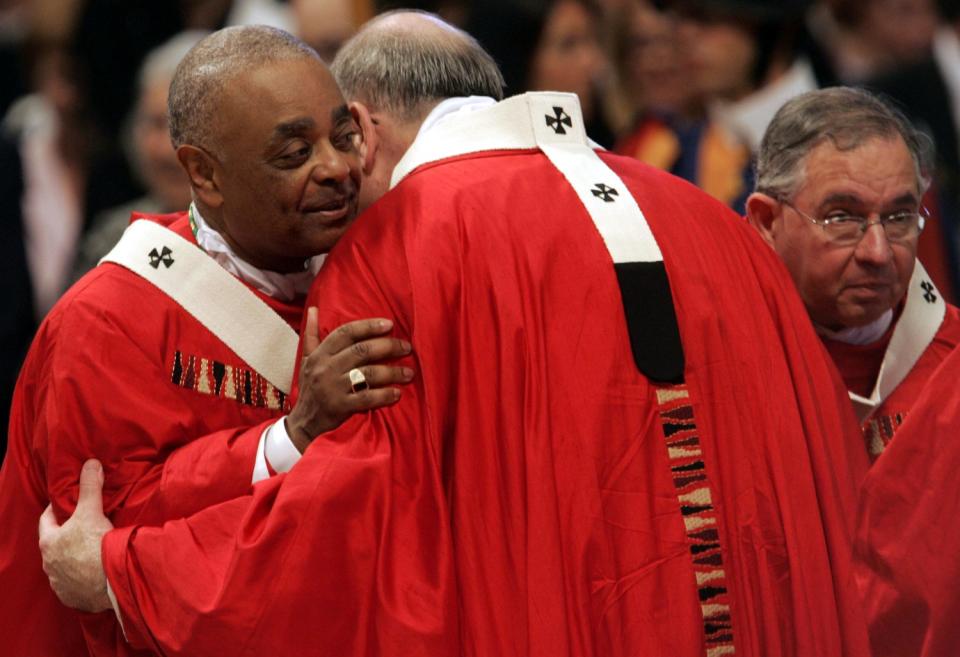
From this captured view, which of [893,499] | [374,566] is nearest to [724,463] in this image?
[893,499]

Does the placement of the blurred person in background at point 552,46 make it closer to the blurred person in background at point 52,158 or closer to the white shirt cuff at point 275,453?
the blurred person in background at point 52,158

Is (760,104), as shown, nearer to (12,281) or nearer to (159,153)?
(159,153)

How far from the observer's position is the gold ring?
3004mm

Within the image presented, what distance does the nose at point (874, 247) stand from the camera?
370 cm

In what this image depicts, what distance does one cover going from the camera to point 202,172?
347 cm

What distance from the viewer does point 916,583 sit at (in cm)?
329

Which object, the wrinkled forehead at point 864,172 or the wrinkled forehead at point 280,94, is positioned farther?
the wrinkled forehead at point 864,172

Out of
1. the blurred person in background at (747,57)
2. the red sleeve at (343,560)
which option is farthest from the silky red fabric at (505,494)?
the blurred person in background at (747,57)

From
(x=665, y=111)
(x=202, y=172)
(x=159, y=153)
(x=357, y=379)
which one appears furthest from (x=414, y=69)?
(x=665, y=111)

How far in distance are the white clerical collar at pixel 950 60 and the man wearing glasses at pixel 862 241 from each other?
303 centimetres

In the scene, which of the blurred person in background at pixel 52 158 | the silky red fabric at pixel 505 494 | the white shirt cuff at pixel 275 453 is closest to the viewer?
the silky red fabric at pixel 505 494

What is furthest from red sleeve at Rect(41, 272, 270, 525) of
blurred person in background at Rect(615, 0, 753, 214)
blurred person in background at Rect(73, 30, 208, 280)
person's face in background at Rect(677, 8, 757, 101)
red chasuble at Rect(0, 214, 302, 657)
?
person's face in background at Rect(677, 8, 757, 101)

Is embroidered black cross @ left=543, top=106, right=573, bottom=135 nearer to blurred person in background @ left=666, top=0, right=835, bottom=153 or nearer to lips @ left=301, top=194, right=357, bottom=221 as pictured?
lips @ left=301, top=194, right=357, bottom=221

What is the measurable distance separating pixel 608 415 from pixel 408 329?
0.40 meters
